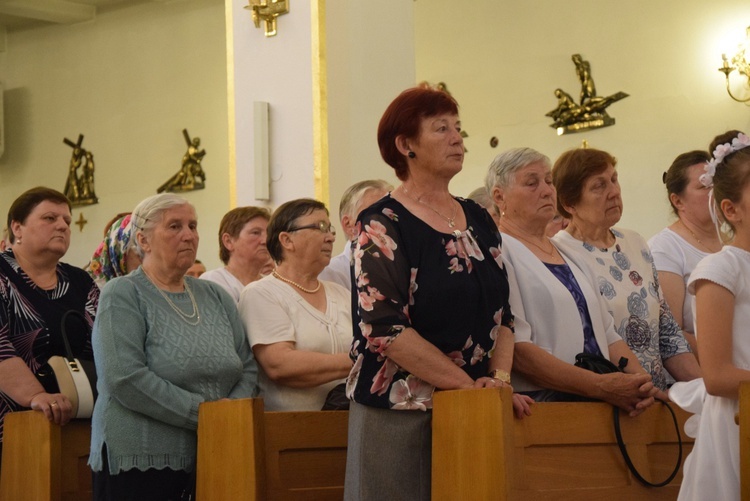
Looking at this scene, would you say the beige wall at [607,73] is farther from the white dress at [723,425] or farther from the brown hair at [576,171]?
the white dress at [723,425]

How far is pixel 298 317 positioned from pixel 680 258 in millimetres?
1817

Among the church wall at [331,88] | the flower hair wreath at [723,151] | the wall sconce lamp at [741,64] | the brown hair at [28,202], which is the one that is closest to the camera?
the flower hair wreath at [723,151]

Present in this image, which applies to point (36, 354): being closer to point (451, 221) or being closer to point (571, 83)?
point (451, 221)

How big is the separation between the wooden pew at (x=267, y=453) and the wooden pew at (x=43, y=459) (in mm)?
704

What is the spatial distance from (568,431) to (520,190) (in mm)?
1023

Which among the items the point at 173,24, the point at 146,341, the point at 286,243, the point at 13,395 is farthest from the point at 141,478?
the point at 173,24

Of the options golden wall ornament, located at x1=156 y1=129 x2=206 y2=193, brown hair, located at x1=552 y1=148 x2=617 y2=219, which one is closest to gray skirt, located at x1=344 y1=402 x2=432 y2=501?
brown hair, located at x1=552 y1=148 x2=617 y2=219

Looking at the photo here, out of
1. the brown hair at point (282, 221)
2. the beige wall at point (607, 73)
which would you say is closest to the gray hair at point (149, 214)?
the brown hair at point (282, 221)

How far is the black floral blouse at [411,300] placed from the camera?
291cm

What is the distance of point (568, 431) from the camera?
10.1ft

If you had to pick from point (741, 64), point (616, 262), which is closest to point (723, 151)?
point (616, 262)

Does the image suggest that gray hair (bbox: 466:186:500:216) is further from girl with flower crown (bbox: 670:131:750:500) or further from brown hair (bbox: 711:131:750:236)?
girl with flower crown (bbox: 670:131:750:500)

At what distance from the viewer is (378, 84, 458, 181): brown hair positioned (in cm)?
319

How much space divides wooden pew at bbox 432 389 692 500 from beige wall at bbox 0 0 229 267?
7975 mm
